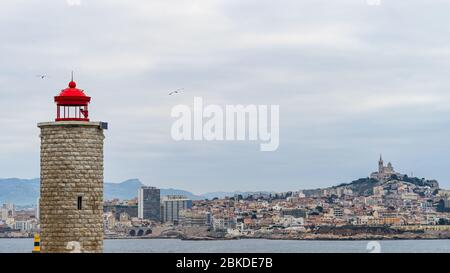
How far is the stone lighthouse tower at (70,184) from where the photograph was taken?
75.8ft

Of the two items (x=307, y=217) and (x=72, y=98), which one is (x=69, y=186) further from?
(x=307, y=217)

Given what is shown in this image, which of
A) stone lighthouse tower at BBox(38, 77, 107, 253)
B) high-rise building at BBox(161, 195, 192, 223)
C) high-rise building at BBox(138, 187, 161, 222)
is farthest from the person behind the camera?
high-rise building at BBox(161, 195, 192, 223)

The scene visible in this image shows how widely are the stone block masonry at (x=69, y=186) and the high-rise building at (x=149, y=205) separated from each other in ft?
238

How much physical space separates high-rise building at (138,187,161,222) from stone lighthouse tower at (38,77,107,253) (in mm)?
72551

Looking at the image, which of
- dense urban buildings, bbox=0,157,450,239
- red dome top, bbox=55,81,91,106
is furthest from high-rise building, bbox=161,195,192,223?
red dome top, bbox=55,81,91,106

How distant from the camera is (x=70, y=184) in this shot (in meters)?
23.1

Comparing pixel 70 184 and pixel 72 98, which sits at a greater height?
pixel 72 98

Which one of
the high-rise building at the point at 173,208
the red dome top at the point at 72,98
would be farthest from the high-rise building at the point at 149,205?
the red dome top at the point at 72,98

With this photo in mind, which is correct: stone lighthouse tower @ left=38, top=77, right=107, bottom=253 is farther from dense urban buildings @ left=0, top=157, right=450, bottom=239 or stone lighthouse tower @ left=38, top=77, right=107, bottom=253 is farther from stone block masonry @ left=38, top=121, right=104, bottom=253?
dense urban buildings @ left=0, top=157, right=450, bottom=239

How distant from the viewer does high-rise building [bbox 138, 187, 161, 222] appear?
100069 millimetres

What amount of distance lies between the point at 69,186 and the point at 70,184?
0.17 ft

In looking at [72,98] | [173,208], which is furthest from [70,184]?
[173,208]

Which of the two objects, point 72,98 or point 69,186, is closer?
point 69,186
